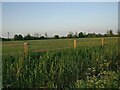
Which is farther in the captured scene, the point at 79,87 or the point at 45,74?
the point at 45,74

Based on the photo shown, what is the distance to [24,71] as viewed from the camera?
5957 millimetres

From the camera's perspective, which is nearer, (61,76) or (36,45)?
(61,76)

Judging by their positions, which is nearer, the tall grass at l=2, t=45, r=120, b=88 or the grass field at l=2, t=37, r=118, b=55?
the tall grass at l=2, t=45, r=120, b=88

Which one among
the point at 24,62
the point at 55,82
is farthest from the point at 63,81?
the point at 24,62

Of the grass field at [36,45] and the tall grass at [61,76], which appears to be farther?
the grass field at [36,45]

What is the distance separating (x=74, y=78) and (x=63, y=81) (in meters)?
0.41

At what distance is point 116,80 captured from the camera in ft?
16.9

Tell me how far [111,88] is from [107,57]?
3832 millimetres

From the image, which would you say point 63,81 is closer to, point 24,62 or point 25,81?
point 25,81

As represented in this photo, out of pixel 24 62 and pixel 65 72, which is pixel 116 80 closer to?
pixel 65 72

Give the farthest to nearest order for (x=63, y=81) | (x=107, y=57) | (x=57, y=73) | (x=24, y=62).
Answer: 1. (x=107, y=57)
2. (x=24, y=62)
3. (x=57, y=73)
4. (x=63, y=81)

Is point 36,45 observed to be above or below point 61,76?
below

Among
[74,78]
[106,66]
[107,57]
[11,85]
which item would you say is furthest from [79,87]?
[107,57]

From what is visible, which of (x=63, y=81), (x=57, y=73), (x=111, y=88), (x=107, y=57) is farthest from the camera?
(x=107, y=57)
